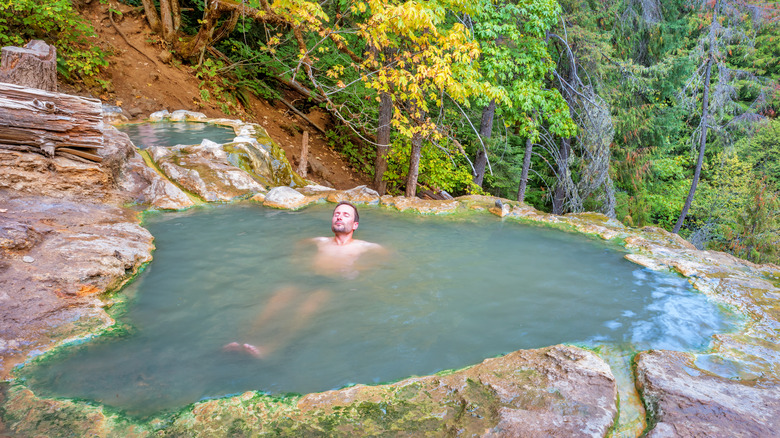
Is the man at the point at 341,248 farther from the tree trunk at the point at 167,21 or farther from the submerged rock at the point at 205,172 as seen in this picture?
the tree trunk at the point at 167,21

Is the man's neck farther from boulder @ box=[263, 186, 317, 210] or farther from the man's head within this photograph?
boulder @ box=[263, 186, 317, 210]

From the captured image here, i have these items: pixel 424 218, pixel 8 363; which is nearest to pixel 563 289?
pixel 424 218

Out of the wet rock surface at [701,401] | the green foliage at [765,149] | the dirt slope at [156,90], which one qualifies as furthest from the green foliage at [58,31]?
the green foliage at [765,149]

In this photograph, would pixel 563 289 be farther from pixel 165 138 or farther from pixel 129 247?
pixel 165 138

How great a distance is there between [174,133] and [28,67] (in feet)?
10.9

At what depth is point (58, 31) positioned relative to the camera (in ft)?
32.3

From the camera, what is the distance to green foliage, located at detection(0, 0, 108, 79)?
889 cm

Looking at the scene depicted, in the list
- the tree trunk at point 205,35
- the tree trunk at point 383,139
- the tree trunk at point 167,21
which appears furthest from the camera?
the tree trunk at point 167,21

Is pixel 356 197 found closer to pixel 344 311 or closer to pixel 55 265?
pixel 344 311

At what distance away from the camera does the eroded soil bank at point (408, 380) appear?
2.36 meters

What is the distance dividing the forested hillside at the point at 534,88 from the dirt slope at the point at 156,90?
1.24 feet

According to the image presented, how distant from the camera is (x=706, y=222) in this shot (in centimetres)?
1498

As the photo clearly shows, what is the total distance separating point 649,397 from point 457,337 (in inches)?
52.1

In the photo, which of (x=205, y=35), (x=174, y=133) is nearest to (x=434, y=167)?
(x=174, y=133)
